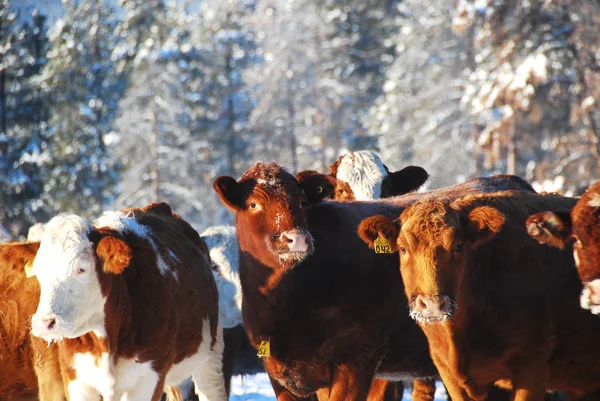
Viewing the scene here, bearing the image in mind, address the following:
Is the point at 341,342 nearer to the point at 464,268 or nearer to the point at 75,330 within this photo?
the point at 464,268

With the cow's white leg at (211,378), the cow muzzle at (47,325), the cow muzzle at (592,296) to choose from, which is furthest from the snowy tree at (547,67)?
the cow muzzle at (47,325)

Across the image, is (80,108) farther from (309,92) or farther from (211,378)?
(211,378)

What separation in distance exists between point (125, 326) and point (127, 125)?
33.0 metres

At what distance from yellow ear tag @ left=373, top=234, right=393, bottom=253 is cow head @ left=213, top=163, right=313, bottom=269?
1.94ft

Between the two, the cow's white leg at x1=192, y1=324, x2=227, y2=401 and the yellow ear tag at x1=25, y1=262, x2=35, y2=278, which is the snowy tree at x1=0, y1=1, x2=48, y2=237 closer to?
the cow's white leg at x1=192, y1=324, x2=227, y2=401

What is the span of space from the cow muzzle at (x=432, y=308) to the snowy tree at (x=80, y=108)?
29.3 m

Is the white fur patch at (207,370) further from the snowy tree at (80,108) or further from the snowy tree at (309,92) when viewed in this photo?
the snowy tree at (309,92)

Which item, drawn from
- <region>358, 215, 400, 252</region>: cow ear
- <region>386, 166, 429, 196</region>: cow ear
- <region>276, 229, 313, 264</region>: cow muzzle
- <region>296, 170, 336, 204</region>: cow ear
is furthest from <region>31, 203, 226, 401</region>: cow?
<region>386, 166, 429, 196</region>: cow ear

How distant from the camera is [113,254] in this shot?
681 cm

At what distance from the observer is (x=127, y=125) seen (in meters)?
39.2

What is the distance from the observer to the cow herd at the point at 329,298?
6.53 m

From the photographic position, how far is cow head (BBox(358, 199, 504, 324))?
620 centimetres

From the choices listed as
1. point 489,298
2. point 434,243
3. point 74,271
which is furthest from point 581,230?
point 74,271

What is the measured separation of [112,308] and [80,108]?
32.5m
